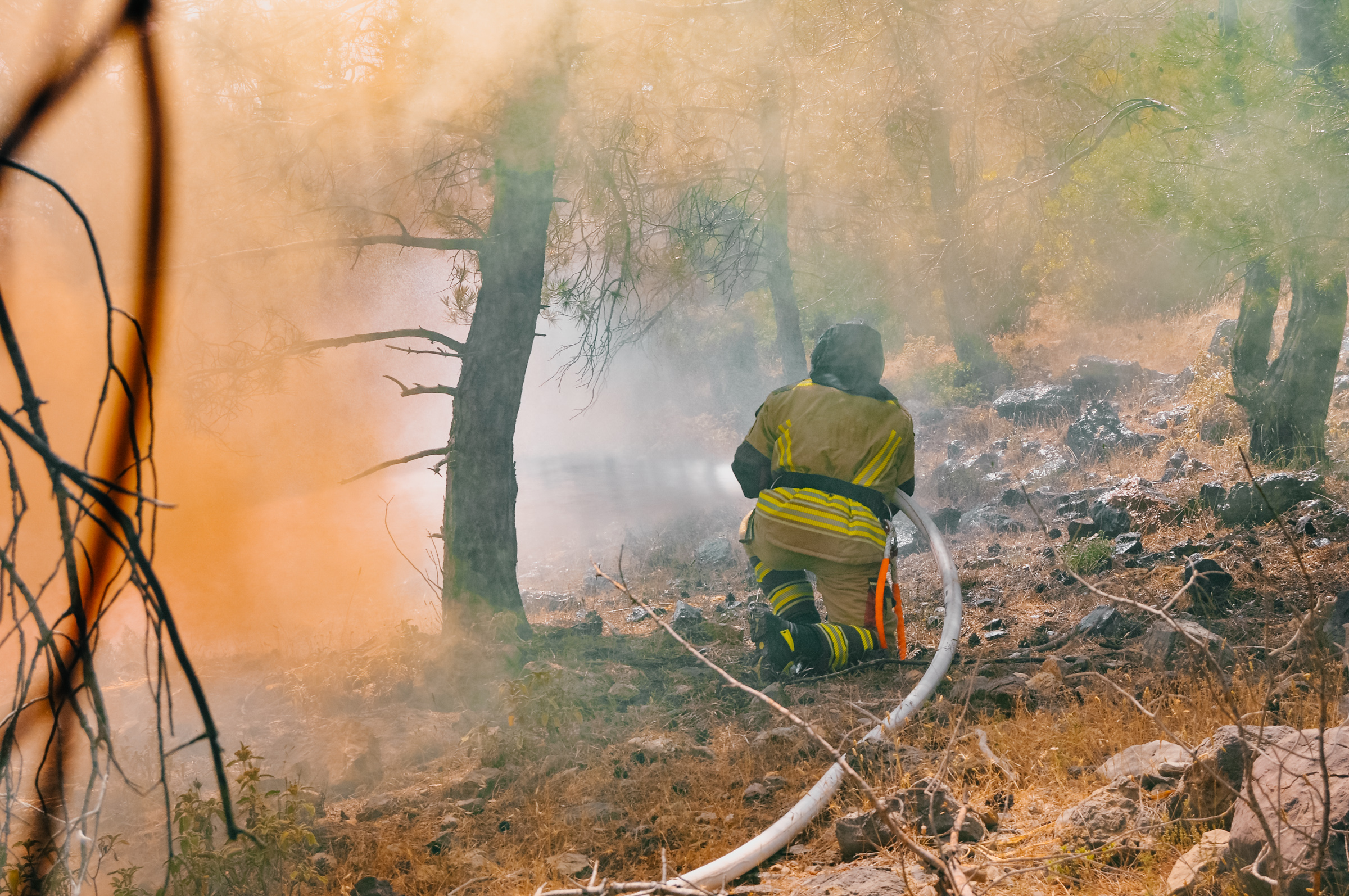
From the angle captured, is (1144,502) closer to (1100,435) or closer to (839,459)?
(839,459)

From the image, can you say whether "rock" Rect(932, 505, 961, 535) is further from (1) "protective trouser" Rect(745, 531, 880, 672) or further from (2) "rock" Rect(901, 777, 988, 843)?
(2) "rock" Rect(901, 777, 988, 843)

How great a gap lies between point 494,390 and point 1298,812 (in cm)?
453

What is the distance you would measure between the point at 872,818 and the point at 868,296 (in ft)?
51.5

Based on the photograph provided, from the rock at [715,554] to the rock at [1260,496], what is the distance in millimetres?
4733

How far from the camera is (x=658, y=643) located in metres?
5.36

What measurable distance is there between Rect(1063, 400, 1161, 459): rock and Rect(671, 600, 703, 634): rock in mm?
5510

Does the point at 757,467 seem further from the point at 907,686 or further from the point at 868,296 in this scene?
the point at 868,296

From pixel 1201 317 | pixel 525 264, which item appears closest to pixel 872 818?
pixel 525 264

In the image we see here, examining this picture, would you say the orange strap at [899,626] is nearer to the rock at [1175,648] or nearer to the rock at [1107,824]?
the rock at [1175,648]

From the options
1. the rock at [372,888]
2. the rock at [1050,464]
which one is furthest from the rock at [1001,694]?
the rock at [1050,464]

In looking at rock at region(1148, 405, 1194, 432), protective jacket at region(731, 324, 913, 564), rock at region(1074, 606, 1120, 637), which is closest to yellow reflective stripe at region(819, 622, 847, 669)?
protective jacket at region(731, 324, 913, 564)

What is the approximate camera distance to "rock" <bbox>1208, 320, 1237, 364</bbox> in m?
10.3

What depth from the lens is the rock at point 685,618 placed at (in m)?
5.74

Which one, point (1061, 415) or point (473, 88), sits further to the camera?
point (1061, 415)
